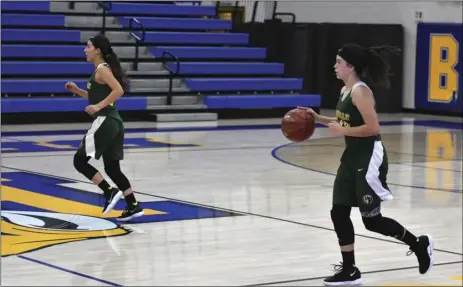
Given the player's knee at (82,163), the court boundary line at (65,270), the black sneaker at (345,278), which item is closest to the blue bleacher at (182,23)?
the player's knee at (82,163)

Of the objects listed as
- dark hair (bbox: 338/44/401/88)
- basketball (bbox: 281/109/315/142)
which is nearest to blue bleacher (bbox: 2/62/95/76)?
basketball (bbox: 281/109/315/142)

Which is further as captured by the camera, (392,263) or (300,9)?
(300,9)

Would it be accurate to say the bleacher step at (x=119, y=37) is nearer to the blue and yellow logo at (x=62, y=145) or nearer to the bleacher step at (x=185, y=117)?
the bleacher step at (x=185, y=117)

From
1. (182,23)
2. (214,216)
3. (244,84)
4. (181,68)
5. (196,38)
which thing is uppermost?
(182,23)

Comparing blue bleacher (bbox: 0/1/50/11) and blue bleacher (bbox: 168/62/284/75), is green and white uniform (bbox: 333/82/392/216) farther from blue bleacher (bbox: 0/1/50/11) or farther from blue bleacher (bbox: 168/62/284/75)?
blue bleacher (bbox: 0/1/50/11)

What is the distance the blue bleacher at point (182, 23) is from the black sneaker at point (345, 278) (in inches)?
643

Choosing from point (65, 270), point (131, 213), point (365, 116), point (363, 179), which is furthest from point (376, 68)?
point (131, 213)

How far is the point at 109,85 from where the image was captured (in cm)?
793

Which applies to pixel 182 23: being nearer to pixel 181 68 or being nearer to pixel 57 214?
pixel 181 68

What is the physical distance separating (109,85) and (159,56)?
13.2m

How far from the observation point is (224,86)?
20.8 m

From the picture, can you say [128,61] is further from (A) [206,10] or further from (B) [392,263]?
(B) [392,263]

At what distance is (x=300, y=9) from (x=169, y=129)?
26.5 feet

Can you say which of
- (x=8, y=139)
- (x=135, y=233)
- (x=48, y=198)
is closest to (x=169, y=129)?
(x=8, y=139)
